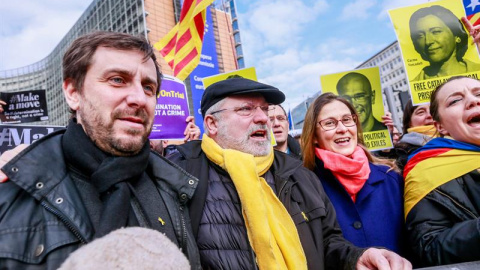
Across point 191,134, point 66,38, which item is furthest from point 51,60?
point 191,134

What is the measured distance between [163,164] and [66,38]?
3142 inches

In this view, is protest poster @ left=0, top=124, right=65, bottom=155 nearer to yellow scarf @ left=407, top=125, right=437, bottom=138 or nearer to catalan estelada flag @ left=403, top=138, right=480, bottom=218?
catalan estelada flag @ left=403, top=138, right=480, bottom=218

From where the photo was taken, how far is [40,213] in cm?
110

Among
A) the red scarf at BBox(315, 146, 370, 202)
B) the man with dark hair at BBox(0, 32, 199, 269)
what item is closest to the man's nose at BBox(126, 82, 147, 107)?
the man with dark hair at BBox(0, 32, 199, 269)

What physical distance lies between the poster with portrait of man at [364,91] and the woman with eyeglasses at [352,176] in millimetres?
809

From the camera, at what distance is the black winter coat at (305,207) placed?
163 centimetres

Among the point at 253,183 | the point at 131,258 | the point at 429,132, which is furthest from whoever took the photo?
the point at 429,132

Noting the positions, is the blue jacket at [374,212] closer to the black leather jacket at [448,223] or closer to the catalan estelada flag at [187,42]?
the black leather jacket at [448,223]

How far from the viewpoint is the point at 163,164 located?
1.59 meters

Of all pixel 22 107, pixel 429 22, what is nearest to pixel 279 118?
pixel 429 22

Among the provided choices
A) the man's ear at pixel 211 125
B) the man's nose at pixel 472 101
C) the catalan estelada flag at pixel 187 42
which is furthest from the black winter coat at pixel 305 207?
the catalan estelada flag at pixel 187 42

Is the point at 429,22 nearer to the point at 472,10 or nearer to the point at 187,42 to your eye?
the point at 472,10

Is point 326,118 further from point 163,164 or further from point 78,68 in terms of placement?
point 78,68

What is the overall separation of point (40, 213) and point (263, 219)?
997 millimetres
